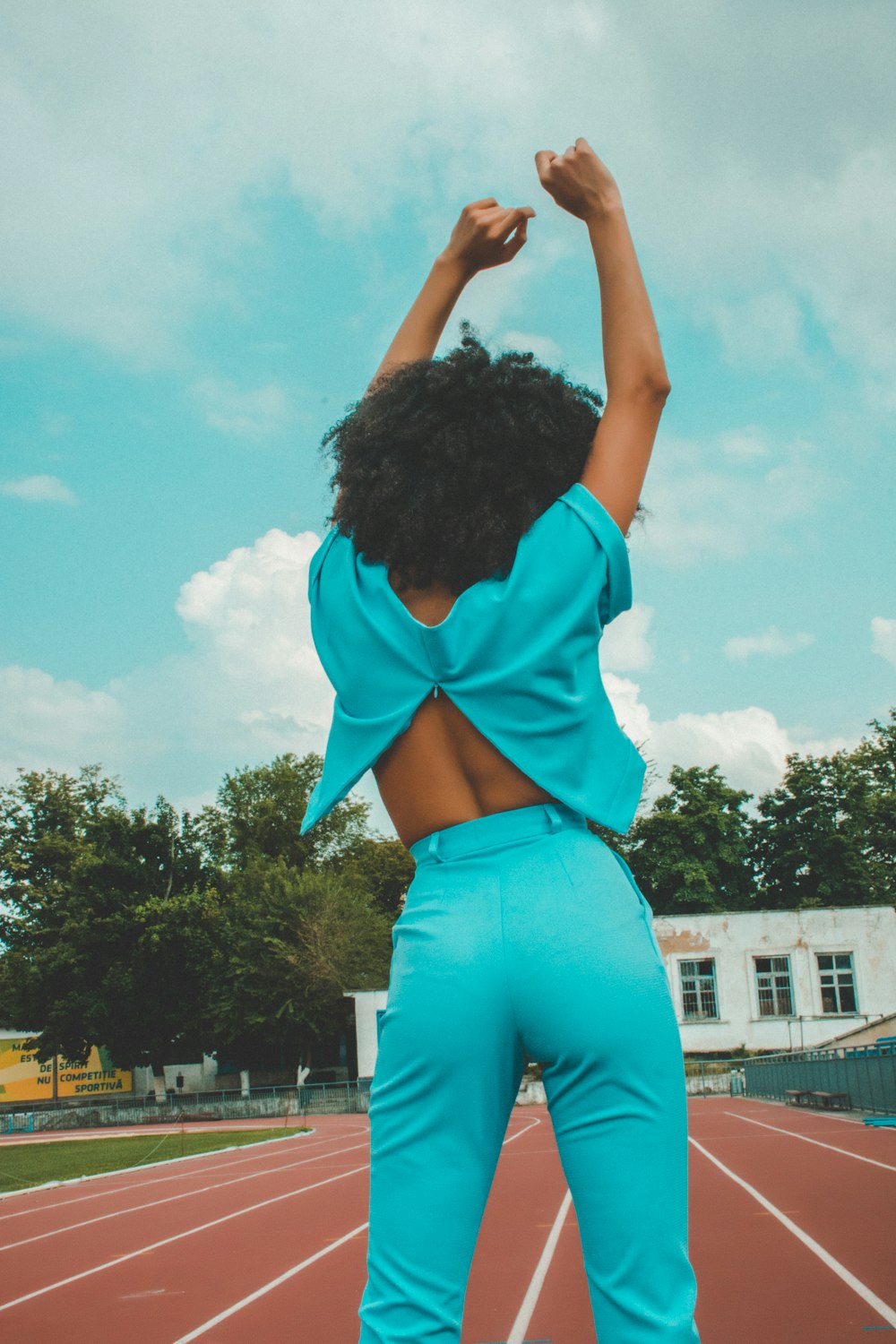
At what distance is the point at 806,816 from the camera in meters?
52.3

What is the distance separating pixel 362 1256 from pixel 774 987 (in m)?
32.7

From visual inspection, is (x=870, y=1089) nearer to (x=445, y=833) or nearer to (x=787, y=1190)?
(x=787, y=1190)

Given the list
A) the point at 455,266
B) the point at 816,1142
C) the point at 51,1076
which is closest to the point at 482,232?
the point at 455,266

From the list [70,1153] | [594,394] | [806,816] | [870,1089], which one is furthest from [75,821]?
[594,394]

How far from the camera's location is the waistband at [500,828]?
137 cm

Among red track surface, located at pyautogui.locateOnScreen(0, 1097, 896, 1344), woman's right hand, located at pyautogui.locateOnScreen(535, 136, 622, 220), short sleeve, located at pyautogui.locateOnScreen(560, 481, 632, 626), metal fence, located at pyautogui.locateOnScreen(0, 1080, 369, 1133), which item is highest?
woman's right hand, located at pyautogui.locateOnScreen(535, 136, 622, 220)

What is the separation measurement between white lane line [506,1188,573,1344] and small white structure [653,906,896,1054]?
30243 millimetres

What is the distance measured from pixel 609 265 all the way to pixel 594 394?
170mm

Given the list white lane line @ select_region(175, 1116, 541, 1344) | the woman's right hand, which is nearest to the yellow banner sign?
white lane line @ select_region(175, 1116, 541, 1344)

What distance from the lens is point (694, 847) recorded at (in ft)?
167

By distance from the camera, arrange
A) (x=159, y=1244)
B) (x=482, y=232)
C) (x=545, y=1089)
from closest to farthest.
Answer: (x=545, y=1089), (x=482, y=232), (x=159, y=1244)

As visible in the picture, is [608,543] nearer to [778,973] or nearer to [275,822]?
[778,973]

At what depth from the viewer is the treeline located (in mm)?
41938

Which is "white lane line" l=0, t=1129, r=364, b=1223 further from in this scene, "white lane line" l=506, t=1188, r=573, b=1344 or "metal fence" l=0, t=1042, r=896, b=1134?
"metal fence" l=0, t=1042, r=896, b=1134
